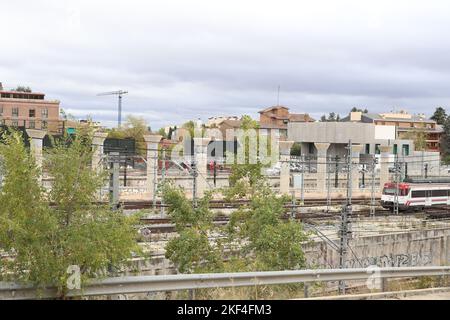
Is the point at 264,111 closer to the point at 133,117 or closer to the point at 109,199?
the point at 133,117

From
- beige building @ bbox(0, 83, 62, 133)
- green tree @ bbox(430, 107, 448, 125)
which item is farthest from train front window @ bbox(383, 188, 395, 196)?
green tree @ bbox(430, 107, 448, 125)

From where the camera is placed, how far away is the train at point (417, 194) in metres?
36.8

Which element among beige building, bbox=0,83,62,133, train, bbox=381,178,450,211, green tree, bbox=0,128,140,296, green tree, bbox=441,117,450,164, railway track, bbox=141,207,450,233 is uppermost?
beige building, bbox=0,83,62,133

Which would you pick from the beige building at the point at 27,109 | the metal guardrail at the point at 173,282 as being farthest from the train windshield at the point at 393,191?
the beige building at the point at 27,109

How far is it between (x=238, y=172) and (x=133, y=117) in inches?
3045

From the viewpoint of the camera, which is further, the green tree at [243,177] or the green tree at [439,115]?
the green tree at [439,115]

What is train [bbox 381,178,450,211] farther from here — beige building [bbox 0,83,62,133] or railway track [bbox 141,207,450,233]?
beige building [bbox 0,83,62,133]

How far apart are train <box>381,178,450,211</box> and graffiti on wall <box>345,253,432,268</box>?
9.24 metres

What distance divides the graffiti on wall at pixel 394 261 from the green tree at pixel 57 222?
15657mm

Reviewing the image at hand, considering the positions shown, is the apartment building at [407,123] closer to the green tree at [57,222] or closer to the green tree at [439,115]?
the green tree at [439,115]

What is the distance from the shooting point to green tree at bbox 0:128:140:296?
8617mm

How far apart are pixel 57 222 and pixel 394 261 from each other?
19467 millimetres

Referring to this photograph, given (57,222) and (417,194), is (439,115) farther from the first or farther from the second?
(57,222)
